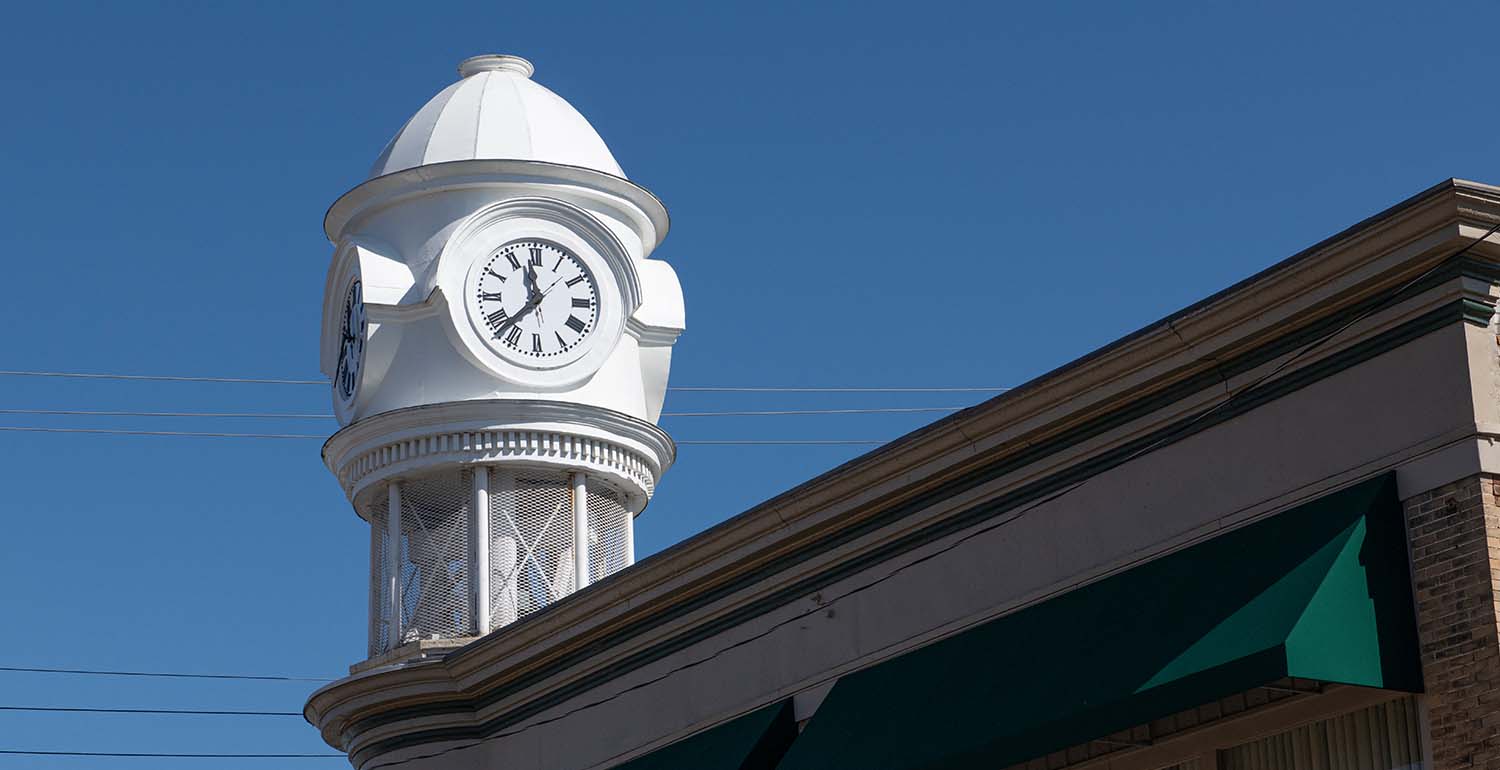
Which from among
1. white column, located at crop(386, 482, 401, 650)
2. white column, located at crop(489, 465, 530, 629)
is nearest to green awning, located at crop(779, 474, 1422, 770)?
white column, located at crop(489, 465, 530, 629)

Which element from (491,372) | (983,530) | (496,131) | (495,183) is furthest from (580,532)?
(983,530)

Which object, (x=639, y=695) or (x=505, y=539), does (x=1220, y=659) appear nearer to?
(x=639, y=695)

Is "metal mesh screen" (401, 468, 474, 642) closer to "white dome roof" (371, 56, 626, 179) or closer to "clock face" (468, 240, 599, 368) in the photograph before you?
"clock face" (468, 240, 599, 368)

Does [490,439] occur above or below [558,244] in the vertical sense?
below

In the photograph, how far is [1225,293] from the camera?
1781cm

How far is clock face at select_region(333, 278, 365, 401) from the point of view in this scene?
97.4 feet

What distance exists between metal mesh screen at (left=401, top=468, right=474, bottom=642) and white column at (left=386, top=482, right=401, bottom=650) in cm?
7

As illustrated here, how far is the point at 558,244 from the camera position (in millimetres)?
30031

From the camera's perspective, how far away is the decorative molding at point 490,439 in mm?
28875

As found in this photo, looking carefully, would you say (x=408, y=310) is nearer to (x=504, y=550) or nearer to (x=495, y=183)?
(x=495, y=183)

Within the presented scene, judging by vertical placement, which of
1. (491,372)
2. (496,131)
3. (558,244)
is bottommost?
(491,372)

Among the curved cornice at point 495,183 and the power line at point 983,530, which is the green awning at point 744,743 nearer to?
the power line at point 983,530

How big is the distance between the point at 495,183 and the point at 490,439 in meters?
3.28

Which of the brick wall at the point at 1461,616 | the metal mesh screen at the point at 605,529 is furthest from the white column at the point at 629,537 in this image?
the brick wall at the point at 1461,616
